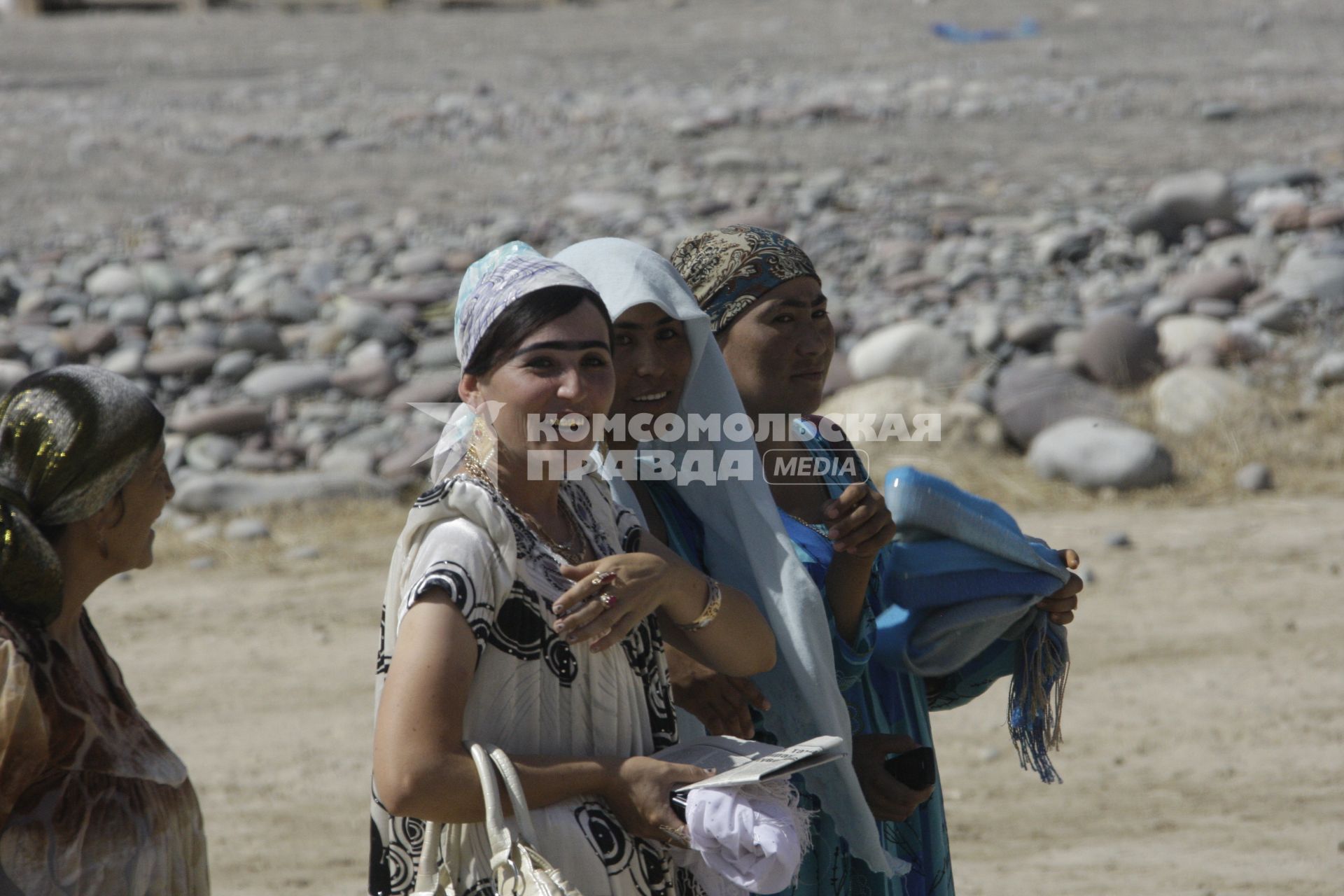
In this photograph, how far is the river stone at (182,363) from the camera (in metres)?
9.82

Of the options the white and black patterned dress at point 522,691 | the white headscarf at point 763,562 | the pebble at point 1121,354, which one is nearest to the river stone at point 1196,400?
the pebble at point 1121,354

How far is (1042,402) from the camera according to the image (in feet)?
27.2

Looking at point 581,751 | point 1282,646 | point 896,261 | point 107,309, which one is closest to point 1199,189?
point 896,261

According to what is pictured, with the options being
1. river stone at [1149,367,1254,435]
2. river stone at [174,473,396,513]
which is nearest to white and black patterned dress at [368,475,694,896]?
river stone at [174,473,396,513]

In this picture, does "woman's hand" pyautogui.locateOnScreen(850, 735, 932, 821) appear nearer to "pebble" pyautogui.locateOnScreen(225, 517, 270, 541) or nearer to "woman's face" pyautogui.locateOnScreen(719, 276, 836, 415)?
"woman's face" pyautogui.locateOnScreen(719, 276, 836, 415)

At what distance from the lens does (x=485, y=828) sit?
188 cm

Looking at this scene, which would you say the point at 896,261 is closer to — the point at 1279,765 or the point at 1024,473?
the point at 1024,473

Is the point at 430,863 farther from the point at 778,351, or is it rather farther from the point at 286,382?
the point at 286,382

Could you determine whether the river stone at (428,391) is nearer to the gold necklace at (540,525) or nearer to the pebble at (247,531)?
the pebble at (247,531)

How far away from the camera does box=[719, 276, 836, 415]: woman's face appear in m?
2.66

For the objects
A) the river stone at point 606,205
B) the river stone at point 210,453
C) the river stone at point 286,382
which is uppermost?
the river stone at point 606,205

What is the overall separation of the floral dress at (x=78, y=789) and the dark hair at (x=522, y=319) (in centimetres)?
73

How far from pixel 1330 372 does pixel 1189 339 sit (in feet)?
2.75

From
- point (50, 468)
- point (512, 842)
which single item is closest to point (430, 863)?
point (512, 842)
